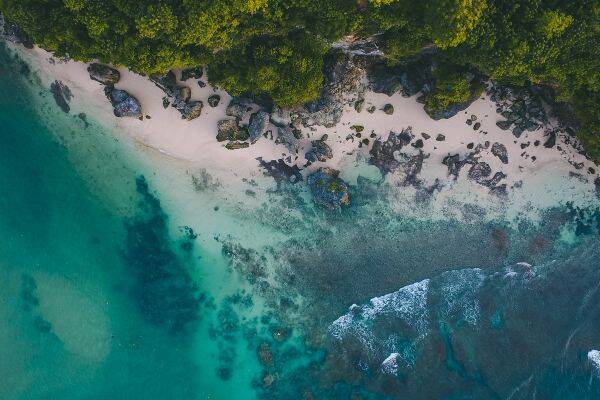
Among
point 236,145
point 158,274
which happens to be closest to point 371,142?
point 236,145

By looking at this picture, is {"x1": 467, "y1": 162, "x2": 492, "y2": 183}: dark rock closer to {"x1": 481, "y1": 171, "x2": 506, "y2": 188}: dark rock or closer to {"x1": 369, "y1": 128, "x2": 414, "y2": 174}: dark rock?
{"x1": 481, "y1": 171, "x2": 506, "y2": 188}: dark rock

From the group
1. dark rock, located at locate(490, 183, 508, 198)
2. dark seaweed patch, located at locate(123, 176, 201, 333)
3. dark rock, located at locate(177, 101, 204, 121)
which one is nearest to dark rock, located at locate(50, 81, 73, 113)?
dark rock, located at locate(177, 101, 204, 121)

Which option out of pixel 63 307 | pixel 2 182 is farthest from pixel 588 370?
pixel 2 182

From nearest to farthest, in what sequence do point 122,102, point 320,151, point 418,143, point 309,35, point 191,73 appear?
1. point 309,35
2. point 122,102
3. point 191,73
4. point 320,151
5. point 418,143

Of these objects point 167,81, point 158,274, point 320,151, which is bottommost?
point 158,274

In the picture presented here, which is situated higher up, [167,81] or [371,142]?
[167,81]

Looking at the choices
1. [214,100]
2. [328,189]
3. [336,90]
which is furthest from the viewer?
[328,189]

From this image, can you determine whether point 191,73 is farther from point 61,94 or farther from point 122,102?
point 61,94
